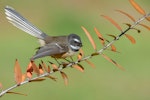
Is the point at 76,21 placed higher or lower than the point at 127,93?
higher

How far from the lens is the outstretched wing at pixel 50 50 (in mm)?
2946

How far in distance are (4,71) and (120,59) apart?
2.24 meters

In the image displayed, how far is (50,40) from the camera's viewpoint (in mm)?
4176

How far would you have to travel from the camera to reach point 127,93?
34.2 ft

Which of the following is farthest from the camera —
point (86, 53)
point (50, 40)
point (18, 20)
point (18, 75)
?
point (86, 53)

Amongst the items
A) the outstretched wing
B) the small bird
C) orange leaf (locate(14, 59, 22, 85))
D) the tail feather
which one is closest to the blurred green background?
the small bird

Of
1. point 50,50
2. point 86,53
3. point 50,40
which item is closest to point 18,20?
point 50,50

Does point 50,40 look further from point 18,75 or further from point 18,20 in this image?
point 18,75

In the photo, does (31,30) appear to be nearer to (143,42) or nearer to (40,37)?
(40,37)

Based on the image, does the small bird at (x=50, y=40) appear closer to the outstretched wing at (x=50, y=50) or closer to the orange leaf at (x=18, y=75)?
the outstretched wing at (x=50, y=50)

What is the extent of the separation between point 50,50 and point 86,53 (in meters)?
8.57

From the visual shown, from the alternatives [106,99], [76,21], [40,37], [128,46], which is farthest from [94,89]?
[40,37]

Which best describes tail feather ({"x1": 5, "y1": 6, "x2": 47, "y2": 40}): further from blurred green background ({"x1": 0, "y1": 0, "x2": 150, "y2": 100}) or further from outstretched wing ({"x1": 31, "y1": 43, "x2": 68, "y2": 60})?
blurred green background ({"x1": 0, "y1": 0, "x2": 150, "y2": 100})

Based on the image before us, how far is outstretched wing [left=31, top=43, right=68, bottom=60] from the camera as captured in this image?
2.95 metres
